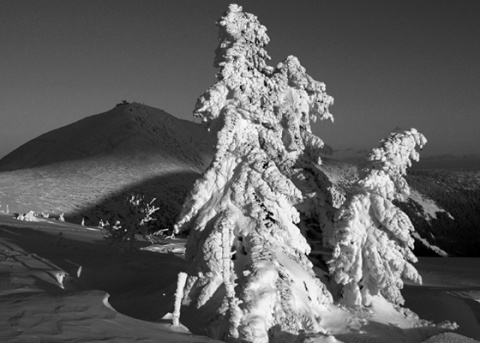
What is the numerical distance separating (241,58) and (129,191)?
4817 centimetres

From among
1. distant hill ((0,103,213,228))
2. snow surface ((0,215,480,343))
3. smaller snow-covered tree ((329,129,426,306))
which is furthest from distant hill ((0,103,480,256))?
smaller snow-covered tree ((329,129,426,306))

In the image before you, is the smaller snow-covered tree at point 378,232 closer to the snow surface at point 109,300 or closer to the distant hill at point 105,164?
the snow surface at point 109,300

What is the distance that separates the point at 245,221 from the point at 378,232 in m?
4.15

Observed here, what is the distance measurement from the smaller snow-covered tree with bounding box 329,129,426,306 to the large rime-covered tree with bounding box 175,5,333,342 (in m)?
1.26

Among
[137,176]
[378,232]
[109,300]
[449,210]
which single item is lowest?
[109,300]

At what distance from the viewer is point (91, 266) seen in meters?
16.3

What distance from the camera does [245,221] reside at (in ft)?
36.6

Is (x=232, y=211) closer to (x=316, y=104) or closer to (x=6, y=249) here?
(x=316, y=104)

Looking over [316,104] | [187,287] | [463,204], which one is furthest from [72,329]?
[463,204]

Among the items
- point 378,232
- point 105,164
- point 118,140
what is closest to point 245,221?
point 378,232

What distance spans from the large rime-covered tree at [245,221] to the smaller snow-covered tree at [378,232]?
1256 mm

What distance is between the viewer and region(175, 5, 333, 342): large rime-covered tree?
9.62 metres

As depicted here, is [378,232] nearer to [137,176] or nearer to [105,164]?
[137,176]

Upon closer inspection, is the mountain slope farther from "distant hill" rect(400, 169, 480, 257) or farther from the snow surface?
the snow surface
